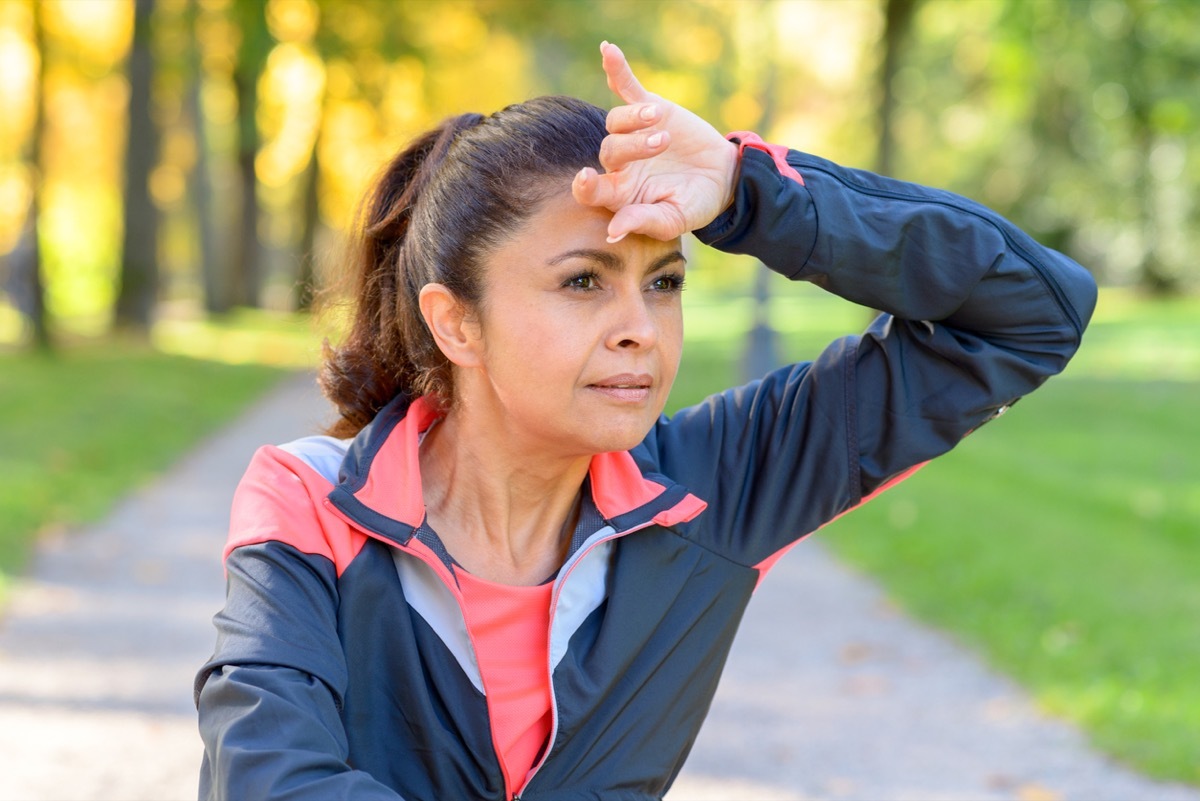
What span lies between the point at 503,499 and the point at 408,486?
256 millimetres

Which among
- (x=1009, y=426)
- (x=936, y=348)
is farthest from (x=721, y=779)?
(x=1009, y=426)

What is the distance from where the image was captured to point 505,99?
30.2 metres

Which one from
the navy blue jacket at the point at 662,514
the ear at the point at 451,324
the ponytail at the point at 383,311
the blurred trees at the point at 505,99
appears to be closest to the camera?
the navy blue jacket at the point at 662,514

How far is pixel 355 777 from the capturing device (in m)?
1.97

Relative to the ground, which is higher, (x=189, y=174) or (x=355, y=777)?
(x=355, y=777)

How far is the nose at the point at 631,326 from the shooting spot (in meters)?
2.35

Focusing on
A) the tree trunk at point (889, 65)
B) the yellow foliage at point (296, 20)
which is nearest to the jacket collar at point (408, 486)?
the tree trunk at point (889, 65)

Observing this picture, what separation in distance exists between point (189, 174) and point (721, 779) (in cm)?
3282

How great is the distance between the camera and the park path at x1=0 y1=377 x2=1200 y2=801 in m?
4.54

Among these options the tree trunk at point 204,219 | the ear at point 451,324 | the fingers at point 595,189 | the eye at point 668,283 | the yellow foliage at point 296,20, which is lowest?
the tree trunk at point 204,219

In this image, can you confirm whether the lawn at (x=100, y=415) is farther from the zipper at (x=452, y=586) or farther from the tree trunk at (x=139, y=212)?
the zipper at (x=452, y=586)

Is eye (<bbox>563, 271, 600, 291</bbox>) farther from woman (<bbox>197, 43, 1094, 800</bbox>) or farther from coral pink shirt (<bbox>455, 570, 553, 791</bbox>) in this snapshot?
coral pink shirt (<bbox>455, 570, 553, 791</bbox>)

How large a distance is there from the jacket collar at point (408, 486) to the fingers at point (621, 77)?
0.66 metres

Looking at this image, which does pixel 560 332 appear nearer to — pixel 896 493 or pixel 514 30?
pixel 896 493
